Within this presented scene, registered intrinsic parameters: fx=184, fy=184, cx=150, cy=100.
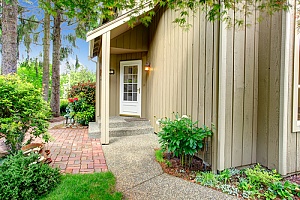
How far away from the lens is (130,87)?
23.1ft

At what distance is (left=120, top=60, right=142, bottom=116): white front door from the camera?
269 inches

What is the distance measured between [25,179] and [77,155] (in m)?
1.49

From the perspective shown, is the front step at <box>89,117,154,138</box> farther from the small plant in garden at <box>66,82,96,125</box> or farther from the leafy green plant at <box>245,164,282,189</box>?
the leafy green plant at <box>245,164,282,189</box>

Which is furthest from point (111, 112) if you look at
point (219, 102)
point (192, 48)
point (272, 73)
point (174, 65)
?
point (272, 73)

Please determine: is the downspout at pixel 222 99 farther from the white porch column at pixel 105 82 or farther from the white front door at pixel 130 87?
the white front door at pixel 130 87

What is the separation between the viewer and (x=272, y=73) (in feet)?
9.26

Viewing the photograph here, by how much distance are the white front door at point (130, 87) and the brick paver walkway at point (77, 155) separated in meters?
2.27

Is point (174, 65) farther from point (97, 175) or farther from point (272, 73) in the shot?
point (97, 175)

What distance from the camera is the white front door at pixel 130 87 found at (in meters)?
6.84

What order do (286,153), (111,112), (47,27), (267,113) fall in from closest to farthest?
(286,153) < (267,113) < (111,112) < (47,27)

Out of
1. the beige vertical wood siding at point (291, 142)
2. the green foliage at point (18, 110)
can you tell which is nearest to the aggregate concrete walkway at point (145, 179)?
the beige vertical wood siding at point (291, 142)

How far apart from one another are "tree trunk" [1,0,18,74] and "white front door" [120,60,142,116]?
346cm

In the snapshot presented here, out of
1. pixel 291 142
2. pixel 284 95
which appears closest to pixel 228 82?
pixel 284 95

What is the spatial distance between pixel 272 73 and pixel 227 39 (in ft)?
2.84
